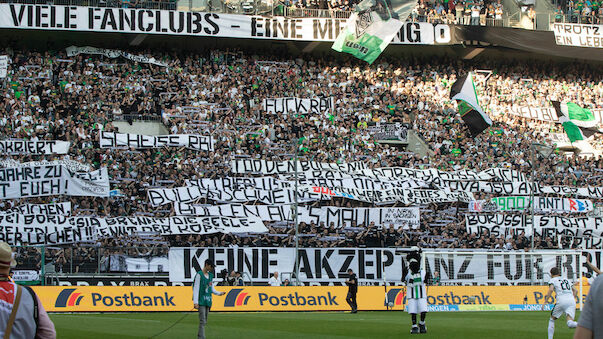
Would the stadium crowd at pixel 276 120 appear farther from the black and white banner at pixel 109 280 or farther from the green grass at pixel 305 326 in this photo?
the green grass at pixel 305 326

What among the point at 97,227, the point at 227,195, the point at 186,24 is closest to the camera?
the point at 97,227

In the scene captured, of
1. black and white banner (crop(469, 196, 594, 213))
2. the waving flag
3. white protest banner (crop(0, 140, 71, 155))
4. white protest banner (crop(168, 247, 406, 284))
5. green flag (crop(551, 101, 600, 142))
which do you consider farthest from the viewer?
green flag (crop(551, 101, 600, 142))

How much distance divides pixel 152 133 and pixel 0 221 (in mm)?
12505

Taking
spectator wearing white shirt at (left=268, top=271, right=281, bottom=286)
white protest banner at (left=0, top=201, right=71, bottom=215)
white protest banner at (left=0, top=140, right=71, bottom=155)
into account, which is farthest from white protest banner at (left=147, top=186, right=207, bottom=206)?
spectator wearing white shirt at (left=268, top=271, right=281, bottom=286)

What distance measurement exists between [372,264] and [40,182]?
1380 cm

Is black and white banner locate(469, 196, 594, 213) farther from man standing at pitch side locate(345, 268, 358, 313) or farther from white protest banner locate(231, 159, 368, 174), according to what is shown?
man standing at pitch side locate(345, 268, 358, 313)

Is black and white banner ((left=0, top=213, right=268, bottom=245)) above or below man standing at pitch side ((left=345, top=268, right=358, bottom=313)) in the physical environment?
above

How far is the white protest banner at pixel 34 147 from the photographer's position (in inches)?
1559

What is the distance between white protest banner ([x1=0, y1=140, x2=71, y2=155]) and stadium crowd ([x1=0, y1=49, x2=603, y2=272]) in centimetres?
36

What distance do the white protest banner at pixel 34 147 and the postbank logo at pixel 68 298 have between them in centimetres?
1125

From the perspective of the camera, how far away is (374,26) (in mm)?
48062

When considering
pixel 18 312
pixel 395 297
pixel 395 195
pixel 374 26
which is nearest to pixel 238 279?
pixel 395 297

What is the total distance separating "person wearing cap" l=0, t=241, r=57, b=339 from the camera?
651cm

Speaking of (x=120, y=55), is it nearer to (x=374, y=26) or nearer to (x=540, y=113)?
(x=374, y=26)
